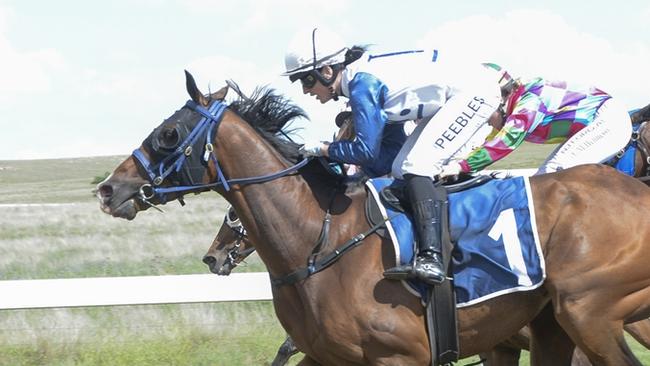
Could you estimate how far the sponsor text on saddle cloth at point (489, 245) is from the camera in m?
4.77

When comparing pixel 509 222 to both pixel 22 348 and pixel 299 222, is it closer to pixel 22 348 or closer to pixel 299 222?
pixel 299 222

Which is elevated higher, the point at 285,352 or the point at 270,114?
the point at 270,114

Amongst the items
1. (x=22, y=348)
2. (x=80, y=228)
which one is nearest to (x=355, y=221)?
(x=22, y=348)

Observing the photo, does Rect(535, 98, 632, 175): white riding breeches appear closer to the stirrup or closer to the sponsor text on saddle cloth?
the sponsor text on saddle cloth

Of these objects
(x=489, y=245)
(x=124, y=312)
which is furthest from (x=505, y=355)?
(x=124, y=312)

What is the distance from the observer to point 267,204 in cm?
501

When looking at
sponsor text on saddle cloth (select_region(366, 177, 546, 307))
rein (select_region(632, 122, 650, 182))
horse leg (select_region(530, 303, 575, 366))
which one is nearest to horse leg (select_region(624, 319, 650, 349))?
rein (select_region(632, 122, 650, 182))

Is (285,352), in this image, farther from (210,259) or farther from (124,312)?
(124,312)

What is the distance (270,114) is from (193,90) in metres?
0.45

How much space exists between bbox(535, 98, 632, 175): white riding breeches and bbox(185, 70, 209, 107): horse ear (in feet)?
6.46

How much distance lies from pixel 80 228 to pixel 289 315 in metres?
12.9

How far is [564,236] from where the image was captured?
4797 millimetres

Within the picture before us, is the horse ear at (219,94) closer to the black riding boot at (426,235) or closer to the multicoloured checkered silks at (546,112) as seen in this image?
the black riding boot at (426,235)

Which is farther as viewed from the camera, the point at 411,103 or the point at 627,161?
the point at 627,161
